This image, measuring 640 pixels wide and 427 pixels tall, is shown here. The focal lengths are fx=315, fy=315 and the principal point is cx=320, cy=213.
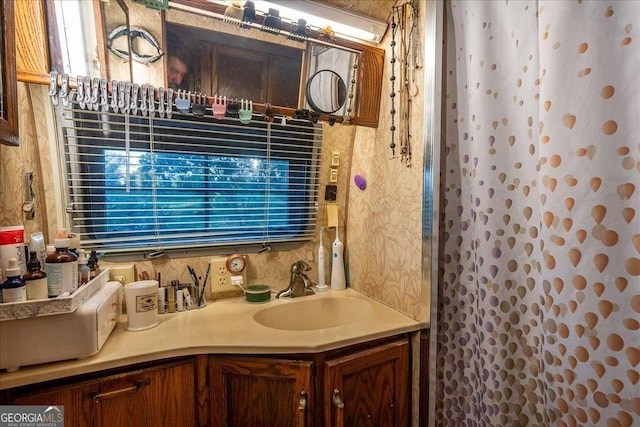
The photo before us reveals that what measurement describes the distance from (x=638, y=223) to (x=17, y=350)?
1.61 metres

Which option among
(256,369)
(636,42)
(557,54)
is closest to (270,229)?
(256,369)

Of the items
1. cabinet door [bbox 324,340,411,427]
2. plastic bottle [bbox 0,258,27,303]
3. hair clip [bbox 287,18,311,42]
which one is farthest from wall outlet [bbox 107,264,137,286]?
hair clip [bbox 287,18,311,42]

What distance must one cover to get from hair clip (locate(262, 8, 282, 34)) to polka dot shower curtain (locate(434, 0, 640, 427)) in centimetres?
68

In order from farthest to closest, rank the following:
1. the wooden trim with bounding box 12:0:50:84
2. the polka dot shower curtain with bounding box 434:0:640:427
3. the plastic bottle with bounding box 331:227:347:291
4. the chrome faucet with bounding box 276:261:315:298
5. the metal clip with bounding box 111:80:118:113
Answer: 1. the plastic bottle with bounding box 331:227:347:291
2. the chrome faucet with bounding box 276:261:315:298
3. the metal clip with bounding box 111:80:118:113
4. the wooden trim with bounding box 12:0:50:84
5. the polka dot shower curtain with bounding box 434:0:640:427

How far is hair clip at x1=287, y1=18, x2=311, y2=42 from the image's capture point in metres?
1.38

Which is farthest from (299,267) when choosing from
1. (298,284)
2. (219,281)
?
(219,281)

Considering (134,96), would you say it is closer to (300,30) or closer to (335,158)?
(300,30)

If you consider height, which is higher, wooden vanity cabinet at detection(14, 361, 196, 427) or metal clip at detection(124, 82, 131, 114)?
metal clip at detection(124, 82, 131, 114)

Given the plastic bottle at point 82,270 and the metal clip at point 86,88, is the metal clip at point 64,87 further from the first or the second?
the plastic bottle at point 82,270

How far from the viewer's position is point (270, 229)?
1.70m

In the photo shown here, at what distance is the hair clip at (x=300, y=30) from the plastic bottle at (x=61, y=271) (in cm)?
A: 121

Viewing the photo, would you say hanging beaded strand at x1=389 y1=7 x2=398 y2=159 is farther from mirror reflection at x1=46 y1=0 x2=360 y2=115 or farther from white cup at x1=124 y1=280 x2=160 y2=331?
white cup at x1=124 y1=280 x2=160 y2=331

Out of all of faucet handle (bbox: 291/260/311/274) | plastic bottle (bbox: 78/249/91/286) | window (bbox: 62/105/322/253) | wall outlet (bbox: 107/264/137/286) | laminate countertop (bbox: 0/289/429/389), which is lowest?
laminate countertop (bbox: 0/289/429/389)

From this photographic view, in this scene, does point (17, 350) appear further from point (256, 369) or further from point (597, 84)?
point (597, 84)
